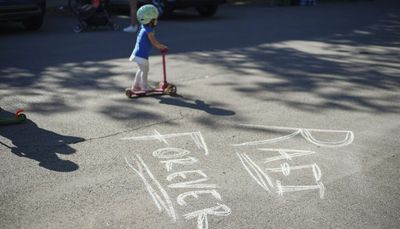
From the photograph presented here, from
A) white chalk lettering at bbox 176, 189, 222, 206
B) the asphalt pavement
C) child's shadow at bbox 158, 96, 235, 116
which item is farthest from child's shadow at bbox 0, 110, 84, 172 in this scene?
child's shadow at bbox 158, 96, 235, 116

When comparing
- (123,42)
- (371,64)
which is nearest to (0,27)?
(123,42)

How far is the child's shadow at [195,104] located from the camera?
5.69 m

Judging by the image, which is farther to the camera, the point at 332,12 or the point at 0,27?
the point at 332,12

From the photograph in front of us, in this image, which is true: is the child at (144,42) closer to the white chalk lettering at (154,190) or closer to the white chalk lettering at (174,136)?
the white chalk lettering at (174,136)

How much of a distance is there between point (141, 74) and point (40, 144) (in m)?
1.98

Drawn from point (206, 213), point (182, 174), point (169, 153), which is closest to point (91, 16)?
point (169, 153)

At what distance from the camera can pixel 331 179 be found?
4016 mm

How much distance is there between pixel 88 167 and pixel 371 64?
5786 mm

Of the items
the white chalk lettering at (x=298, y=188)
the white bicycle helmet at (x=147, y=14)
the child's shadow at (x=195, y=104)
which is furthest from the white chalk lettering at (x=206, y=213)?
the white bicycle helmet at (x=147, y=14)

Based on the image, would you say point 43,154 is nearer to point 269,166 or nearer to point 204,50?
point 269,166

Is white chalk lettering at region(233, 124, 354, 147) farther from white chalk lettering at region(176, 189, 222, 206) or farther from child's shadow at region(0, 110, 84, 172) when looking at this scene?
child's shadow at region(0, 110, 84, 172)

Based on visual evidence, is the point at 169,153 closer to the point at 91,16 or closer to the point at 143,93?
the point at 143,93

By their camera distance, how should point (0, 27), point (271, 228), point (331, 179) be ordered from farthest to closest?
point (0, 27)
point (331, 179)
point (271, 228)

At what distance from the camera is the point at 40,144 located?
468 centimetres
